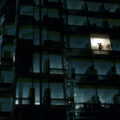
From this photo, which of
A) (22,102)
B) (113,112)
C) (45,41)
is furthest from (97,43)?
(22,102)

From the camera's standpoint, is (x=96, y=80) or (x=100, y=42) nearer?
(x=96, y=80)

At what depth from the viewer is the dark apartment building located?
22156 millimetres

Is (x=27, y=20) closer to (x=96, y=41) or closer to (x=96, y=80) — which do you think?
(x=96, y=41)

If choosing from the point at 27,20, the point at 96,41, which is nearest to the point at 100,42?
the point at 96,41

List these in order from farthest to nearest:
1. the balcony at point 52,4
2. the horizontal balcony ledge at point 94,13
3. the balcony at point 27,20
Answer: the horizontal balcony ledge at point 94,13, the balcony at point 52,4, the balcony at point 27,20

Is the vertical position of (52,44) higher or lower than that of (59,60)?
higher

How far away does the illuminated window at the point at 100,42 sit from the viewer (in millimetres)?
26191

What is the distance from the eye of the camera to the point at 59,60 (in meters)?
24.7

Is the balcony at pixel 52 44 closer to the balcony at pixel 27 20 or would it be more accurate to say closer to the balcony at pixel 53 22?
the balcony at pixel 53 22

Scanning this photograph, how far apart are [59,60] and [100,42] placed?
210 inches

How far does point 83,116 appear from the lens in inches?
872

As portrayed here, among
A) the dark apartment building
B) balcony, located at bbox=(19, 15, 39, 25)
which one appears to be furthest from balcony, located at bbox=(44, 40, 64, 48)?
balcony, located at bbox=(19, 15, 39, 25)

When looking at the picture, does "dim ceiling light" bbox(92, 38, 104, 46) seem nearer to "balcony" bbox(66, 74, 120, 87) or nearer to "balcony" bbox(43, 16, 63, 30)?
"balcony" bbox(43, 16, 63, 30)

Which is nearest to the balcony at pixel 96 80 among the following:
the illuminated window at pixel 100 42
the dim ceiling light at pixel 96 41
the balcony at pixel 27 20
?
the illuminated window at pixel 100 42
